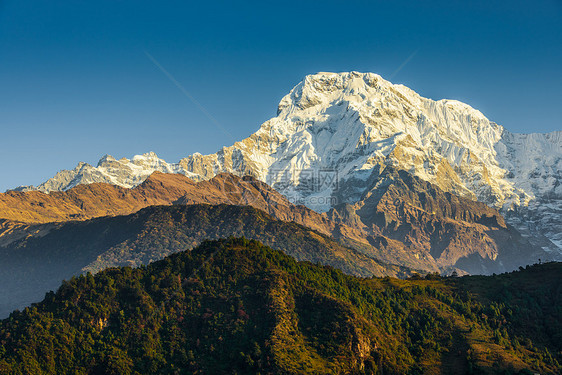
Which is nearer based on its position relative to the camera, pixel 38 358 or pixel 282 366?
pixel 282 366

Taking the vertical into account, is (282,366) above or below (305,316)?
below

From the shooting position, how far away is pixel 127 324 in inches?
7411

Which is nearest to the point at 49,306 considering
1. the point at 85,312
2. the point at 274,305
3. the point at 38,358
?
the point at 85,312

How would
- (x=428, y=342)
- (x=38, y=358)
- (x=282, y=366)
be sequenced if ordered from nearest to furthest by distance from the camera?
(x=282, y=366) → (x=38, y=358) → (x=428, y=342)

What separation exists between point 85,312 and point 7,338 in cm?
2439

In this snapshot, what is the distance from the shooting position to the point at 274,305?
18788cm

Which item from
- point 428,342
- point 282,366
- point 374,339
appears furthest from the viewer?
point 428,342

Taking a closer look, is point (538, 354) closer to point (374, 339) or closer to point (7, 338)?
point (374, 339)

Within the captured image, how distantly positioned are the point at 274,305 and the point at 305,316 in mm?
11491

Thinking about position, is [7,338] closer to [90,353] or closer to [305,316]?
[90,353]

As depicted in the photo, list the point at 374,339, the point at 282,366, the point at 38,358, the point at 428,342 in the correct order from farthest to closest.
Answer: the point at 428,342 < the point at 374,339 < the point at 38,358 < the point at 282,366

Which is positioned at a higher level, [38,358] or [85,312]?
[85,312]

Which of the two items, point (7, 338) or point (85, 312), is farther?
point (85, 312)

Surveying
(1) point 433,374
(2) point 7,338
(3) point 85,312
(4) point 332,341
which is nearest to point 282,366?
(4) point 332,341
